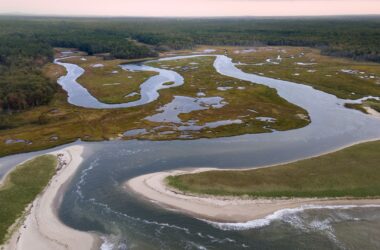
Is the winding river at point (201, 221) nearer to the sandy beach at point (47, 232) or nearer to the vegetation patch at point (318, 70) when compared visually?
the sandy beach at point (47, 232)

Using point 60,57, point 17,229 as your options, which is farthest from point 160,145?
point 60,57

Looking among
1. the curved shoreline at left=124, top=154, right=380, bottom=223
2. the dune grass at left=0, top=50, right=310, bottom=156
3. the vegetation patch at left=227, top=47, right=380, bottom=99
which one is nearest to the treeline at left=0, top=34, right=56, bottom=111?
the dune grass at left=0, top=50, right=310, bottom=156

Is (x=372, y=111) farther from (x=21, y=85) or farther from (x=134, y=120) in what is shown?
(x=21, y=85)

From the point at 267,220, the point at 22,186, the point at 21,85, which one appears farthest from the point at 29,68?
the point at 267,220

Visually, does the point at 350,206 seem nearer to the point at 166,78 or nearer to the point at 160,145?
the point at 160,145

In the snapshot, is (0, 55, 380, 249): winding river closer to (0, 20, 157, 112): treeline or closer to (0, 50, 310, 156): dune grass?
(0, 50, 310, 156): dune grass

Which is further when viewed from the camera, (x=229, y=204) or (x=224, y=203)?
(x=224, y=203)
